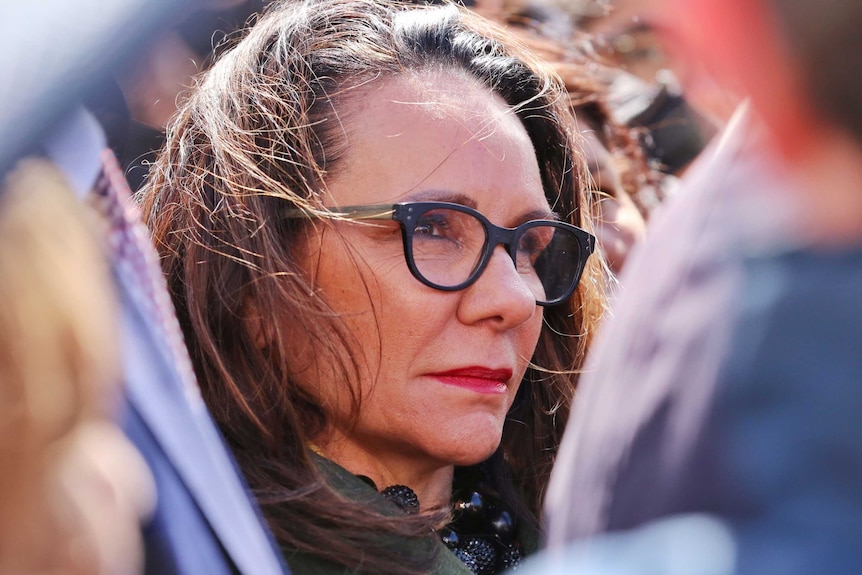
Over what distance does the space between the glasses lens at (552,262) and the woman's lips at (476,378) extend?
0.65 ft

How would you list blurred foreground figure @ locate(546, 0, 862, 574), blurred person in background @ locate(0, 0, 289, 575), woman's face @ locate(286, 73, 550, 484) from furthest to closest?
1. woman's face @ locate(286, 73, 550, 484)
2. blurred person in background @ locate(0, 0, 289, 575)
3. blurred foreground figure @ locate(546, 0, 862, 574)

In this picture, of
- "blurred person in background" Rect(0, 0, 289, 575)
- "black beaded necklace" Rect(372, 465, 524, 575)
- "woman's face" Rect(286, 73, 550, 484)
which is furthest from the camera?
"black beaded necklace" Rect(372, 465, 524, 575)

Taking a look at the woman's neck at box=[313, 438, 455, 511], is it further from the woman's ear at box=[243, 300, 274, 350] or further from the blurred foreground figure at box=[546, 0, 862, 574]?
the blurred foreground figure at box=[546, 0, 862, 574]

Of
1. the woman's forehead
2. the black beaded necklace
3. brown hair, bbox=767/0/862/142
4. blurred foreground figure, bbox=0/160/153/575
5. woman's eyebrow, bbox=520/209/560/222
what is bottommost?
the black beaded necklace

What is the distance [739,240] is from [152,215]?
147 centimetres

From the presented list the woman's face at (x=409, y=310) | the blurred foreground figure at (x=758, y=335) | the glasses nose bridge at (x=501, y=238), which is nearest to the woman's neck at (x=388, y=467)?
the woman's face at (x=409, y=310)

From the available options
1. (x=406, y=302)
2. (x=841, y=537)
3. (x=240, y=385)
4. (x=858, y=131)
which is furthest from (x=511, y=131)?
(x=841, y=537)

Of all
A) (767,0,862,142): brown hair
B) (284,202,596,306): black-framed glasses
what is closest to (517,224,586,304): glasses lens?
Result: (284,202,596,306): black-framed glasses

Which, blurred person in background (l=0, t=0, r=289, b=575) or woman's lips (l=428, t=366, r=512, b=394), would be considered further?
woman's lips (l=428, t=366, r=512, b=394)

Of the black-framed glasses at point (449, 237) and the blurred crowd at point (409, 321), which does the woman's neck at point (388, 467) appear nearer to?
the blurred crowd at point (409, 321)

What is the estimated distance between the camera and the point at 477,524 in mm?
1945

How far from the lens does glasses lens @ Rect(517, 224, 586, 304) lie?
189cm

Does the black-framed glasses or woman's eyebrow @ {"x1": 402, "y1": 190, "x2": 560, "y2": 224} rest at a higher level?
woman's eyebrow @ {"x1": 402, "y1": 190, "x2": 560, "y2": 224}

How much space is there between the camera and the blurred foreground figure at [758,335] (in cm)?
65
